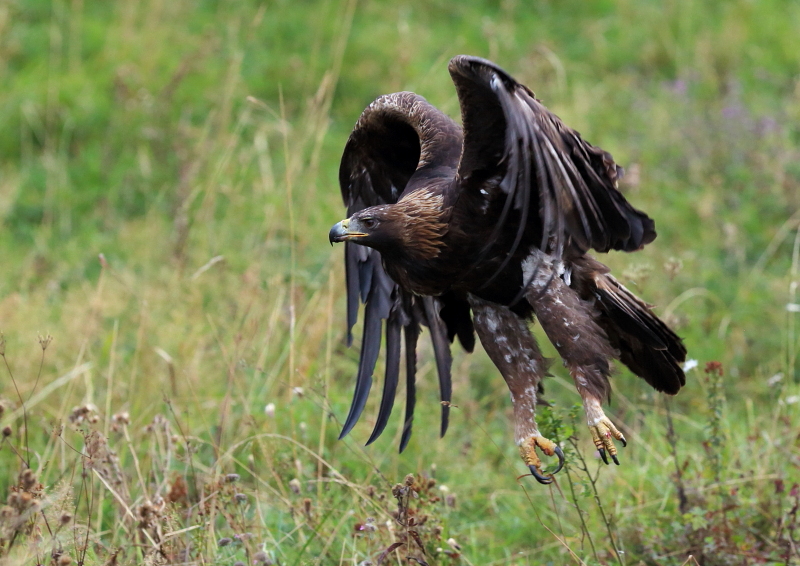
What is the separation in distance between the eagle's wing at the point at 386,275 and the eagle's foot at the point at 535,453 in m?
0.65

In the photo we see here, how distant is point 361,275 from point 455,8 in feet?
17.9

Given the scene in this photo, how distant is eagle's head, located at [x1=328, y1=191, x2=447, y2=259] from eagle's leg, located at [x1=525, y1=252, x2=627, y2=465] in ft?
1.12

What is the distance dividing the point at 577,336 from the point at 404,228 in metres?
0.68

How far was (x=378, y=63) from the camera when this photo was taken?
26.4ft

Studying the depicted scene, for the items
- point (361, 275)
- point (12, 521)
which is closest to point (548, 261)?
point (361, 275)

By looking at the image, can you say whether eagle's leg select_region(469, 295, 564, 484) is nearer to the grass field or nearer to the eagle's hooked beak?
the grass field

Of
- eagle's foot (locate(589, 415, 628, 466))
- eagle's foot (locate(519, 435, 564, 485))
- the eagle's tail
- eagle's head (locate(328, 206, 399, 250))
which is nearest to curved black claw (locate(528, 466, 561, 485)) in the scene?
eagle's foot (locate(519, 435, 564, 485))

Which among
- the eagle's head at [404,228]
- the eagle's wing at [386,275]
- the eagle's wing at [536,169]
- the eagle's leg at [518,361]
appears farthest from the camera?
the eagle's wing at [386,275]

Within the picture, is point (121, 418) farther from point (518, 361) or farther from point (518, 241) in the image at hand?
point (518, 241)

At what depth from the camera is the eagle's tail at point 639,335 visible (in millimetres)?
3467

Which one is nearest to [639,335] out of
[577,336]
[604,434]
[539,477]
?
[577,336]

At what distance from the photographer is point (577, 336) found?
3252 mm

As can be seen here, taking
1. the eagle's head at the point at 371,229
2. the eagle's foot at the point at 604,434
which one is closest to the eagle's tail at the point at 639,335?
the eagle's foot at the point at 604,434

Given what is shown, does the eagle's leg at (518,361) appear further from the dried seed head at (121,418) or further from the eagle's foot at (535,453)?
the dried seed head at (121,418)
